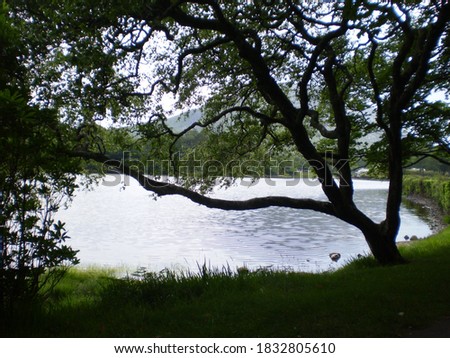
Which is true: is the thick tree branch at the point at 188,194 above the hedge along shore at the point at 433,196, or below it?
above

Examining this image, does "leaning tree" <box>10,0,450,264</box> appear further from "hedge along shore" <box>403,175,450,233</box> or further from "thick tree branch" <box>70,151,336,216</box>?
"hedge along shore" <box>403,175,450,233</box>

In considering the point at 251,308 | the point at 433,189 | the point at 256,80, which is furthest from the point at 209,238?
the point at 433,189

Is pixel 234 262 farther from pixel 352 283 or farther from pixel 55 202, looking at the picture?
pixel 55 202

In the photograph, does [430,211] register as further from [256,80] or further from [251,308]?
[251,308]

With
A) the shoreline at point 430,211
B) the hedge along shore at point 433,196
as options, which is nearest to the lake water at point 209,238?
the shoreline at point 430,211

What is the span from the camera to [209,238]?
24797 mm

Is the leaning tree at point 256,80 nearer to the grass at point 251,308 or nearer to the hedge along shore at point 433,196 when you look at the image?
the grass at point 251,308

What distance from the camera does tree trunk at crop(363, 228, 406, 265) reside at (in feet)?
34.2

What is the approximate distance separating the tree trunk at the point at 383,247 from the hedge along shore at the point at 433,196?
56.3 ft

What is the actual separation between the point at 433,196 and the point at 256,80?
41115 millimetres

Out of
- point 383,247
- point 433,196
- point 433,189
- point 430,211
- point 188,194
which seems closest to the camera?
point 188,194

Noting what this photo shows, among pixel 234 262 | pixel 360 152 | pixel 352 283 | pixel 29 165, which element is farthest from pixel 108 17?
pixel 234 262

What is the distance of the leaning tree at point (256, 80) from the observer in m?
7.24

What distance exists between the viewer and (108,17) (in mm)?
6855
